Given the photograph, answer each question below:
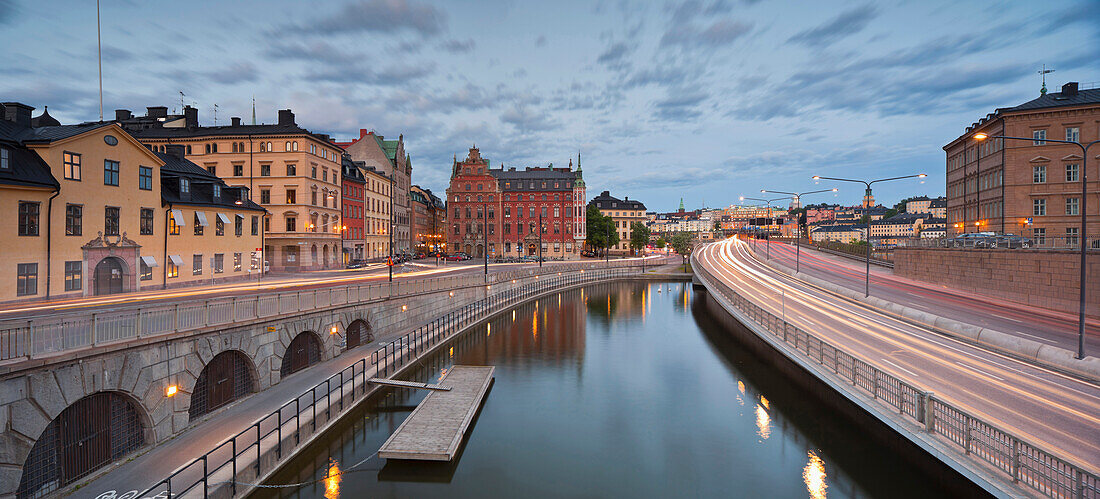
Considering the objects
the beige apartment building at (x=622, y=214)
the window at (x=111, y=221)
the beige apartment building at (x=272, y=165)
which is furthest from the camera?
the beige apartment building at (x=622, y=214)

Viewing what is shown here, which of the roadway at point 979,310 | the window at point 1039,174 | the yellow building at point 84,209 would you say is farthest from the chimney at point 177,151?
the window at point 1039,174

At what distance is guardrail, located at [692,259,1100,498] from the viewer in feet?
31.4

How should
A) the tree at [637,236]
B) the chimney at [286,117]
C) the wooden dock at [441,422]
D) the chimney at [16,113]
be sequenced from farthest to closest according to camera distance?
the tree at [637,236] < the chimney at [286,117] < the chimney at [16,113] < the wooden dock at [441,422]

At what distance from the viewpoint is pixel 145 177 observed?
2833 cm

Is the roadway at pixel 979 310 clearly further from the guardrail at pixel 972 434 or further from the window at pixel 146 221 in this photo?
the window at pixel 146 221

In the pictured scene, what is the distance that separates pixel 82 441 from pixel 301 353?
1026cm

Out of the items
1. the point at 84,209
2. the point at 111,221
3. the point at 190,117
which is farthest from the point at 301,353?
the point at 190,117

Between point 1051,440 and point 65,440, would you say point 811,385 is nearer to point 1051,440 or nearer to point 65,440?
point 1051,440

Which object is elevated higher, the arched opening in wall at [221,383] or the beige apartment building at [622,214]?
the beige apartment building at [622,214]

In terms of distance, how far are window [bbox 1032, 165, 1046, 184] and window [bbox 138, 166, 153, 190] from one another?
72.1m

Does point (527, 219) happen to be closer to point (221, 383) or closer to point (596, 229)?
point (596, 229)

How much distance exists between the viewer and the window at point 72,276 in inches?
933

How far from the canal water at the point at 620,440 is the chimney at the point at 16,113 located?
24.5 meters

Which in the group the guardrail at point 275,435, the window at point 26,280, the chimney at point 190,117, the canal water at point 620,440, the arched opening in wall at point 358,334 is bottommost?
the canal water at point 620,440
